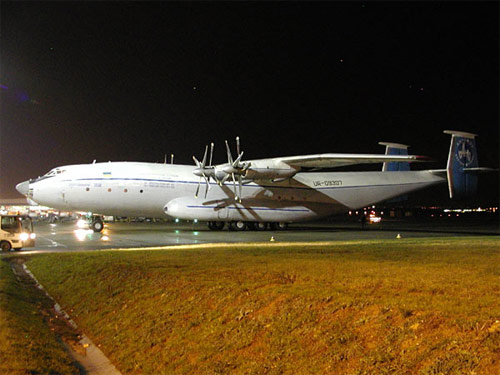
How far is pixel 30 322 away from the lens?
34.4 ft

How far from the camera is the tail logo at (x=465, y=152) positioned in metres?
38.4

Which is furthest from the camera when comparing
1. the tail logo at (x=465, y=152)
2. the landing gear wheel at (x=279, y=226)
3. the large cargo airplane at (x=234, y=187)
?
the landing gear wheel at (x=279, y=226)

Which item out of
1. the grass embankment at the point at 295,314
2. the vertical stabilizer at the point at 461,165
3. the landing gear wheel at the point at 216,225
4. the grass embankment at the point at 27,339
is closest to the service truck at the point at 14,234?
the grass embankment at the point at 295,314

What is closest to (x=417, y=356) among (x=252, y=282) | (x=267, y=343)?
(x=267, y=343)

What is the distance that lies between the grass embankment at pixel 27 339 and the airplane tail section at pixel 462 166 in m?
33.1

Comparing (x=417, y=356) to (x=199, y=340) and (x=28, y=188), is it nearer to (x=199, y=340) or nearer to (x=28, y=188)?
(x=199, y=340)

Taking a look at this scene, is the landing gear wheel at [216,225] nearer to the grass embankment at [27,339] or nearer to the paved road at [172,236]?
the paved road at [172,236]

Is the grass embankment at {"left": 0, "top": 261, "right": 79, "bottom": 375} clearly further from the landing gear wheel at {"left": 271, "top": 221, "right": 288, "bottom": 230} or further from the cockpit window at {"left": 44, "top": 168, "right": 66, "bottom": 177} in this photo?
the landing gear wheel at {"left": 271, "top": 221, "right": 288, "bottom": 230}

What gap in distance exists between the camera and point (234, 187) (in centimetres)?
3428

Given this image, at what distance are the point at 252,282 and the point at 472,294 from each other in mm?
4493

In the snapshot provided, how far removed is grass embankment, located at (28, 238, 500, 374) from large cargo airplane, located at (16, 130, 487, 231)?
19.1m

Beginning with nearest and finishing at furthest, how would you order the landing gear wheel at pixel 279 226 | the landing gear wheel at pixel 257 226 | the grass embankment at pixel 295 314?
the grass embankment at pixel 295 314
the landing gear wheel at pixel 257 226
the landing gear wheel at pixel 279 226

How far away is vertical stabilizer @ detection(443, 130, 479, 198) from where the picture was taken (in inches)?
1499

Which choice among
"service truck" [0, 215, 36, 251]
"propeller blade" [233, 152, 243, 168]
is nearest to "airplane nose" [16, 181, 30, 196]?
A: "service truck" [0, 215, 36, 251]
